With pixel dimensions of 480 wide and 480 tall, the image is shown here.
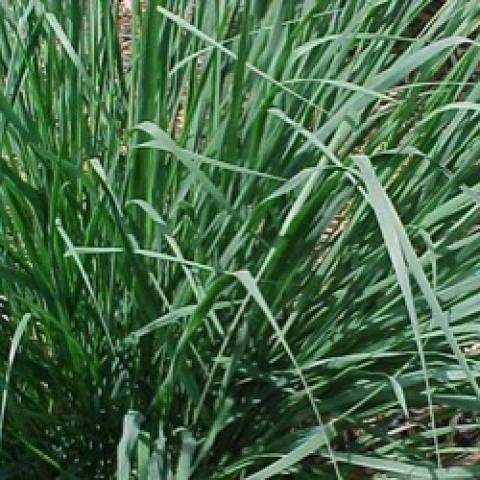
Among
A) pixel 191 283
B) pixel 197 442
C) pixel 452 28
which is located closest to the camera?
pixel 191 283

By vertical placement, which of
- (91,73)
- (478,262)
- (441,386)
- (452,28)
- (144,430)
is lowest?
(144,430)

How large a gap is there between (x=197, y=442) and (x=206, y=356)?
10 centimetres

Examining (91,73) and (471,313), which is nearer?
(471,313)

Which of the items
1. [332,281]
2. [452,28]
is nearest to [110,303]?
[332,281]

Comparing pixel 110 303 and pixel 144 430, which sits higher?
pixel 110 303

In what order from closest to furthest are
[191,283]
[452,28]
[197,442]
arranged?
1. [191,283]
2. [197,442]
3. [452,28]

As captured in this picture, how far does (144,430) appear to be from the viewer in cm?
141

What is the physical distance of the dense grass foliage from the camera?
1310 millimetres

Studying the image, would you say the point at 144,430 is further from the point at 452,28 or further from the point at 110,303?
the point at 452,28

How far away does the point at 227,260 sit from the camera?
4.31 ft

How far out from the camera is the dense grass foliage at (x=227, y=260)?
4.30 feet

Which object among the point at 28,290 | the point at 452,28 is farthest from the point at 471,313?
the point at 28,290

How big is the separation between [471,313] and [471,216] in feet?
0.50

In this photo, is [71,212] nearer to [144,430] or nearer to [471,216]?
[144,430]
